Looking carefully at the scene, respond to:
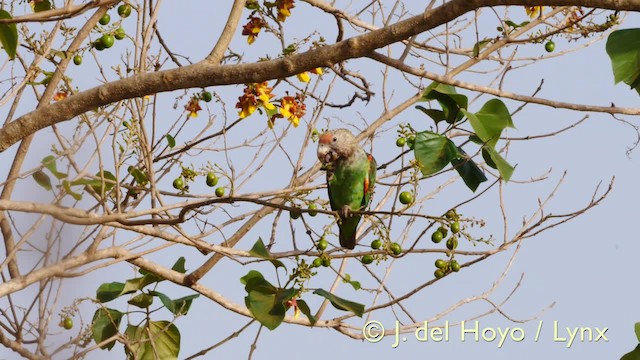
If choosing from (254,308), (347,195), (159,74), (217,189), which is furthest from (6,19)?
(347,195)

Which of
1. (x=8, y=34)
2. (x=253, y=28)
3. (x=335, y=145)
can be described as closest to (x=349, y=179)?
(x=335, y=145)

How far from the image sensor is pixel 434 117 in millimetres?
3453

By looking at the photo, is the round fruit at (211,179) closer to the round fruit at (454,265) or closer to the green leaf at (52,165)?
the round fruit at (454,265)

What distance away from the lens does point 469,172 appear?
11.0ft

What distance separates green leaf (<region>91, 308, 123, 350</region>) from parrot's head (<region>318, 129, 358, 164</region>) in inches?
40.0

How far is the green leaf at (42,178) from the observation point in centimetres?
195

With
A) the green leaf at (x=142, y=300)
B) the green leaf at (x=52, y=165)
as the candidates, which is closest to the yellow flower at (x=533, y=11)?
the green leaf at (x=142, y=300)

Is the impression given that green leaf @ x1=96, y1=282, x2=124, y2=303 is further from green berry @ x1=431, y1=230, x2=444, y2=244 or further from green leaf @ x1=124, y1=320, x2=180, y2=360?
green berry @ x1=431, y1=230, x2=444, y2=244

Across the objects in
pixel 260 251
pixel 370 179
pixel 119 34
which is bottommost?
pixel 260 251

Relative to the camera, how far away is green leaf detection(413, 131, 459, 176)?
10.1 feet

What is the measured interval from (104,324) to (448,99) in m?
1.48

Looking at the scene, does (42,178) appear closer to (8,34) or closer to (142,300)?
(8,34)

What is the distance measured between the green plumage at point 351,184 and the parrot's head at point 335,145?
0.06m

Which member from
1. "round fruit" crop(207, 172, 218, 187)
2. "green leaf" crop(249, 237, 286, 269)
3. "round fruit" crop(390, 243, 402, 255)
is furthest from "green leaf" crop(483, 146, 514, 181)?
"round fruit" crop(207, 172, 218, 187)
